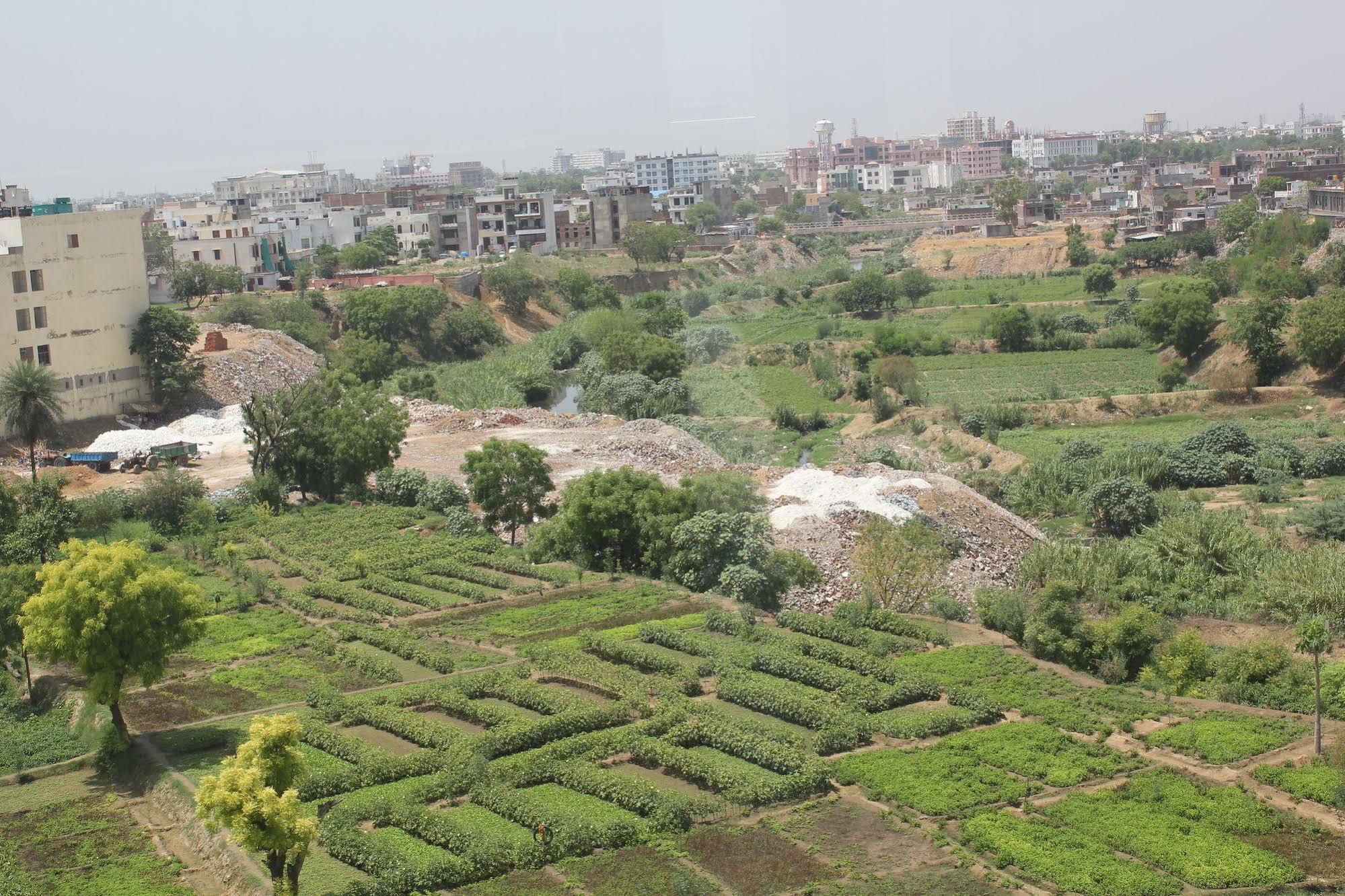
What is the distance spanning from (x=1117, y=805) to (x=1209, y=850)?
0.97 meters

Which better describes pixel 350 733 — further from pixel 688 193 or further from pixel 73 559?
pixel 688 193

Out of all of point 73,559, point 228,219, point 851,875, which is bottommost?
point 851,875

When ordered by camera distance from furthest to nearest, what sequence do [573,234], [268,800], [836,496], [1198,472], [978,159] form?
[978,159]
[573,234]
[1198,472]
[836,496]
[268,800]

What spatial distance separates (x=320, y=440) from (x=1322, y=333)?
22834mm

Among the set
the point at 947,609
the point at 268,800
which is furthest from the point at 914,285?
the point at 268,800

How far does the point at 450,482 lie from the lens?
2348 centimetres

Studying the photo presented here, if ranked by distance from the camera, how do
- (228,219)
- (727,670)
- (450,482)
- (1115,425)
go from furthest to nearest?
(228,219) → (1115,425) → (450,482) → (727,670)

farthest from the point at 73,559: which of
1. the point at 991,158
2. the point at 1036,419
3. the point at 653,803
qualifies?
the point at 991,158

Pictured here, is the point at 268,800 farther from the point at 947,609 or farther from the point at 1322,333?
the point at 1322,333

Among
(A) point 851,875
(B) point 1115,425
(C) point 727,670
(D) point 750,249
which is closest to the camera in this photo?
(A) point 851,875

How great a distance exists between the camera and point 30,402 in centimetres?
2375

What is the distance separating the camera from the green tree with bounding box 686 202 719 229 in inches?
3031

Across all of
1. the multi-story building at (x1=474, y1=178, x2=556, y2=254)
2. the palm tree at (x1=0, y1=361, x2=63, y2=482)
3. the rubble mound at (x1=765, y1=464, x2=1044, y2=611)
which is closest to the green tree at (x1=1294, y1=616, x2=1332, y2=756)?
the rubble mound at (x1=765, y1=464, x2=1044, y2=611)

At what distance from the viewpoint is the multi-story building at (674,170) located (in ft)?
326
